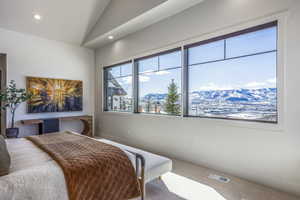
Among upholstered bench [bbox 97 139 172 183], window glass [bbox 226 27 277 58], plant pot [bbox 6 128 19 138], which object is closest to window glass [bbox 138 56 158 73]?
window glass [bbox 226 27 277 58]

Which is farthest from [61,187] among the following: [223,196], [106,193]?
[223,196]

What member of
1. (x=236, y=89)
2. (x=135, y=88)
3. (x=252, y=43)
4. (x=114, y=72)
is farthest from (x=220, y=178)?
(x=114, y=72)

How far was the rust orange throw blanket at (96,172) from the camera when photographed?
159 centimetres

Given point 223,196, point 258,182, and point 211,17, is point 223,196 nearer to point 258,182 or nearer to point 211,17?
point 258,182

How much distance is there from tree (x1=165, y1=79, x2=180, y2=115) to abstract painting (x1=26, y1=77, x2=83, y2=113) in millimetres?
3240

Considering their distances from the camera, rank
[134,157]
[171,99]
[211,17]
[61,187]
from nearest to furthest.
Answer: [61,187]
[134,157]
[211,17]
[171,99]

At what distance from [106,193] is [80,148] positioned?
2.39 ft

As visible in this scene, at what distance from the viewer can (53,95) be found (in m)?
5.07

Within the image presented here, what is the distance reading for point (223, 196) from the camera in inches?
85.7

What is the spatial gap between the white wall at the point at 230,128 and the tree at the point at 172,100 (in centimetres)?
26

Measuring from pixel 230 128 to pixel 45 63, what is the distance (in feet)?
17.1

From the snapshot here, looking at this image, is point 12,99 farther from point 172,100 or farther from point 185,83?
point 185,83

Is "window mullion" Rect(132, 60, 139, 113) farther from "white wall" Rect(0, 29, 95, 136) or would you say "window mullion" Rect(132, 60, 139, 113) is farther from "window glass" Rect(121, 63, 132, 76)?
"white wall" Rect(0, 29, 95, 136)

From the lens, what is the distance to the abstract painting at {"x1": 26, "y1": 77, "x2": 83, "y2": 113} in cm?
475
